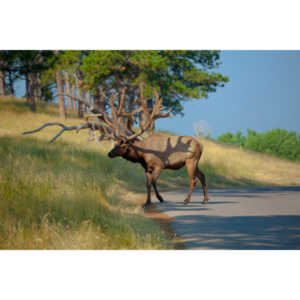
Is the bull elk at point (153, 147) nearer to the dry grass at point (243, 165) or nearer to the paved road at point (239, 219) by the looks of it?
the paved road at point (239, 219)

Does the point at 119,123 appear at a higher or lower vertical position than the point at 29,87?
lower

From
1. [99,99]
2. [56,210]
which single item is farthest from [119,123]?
[99,99]

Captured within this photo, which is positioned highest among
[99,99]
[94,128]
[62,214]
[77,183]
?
[99,99]

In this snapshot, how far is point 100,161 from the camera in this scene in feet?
31.7

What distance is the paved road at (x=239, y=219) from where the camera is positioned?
4.96 meters

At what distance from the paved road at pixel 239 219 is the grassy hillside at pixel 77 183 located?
0.48 metres

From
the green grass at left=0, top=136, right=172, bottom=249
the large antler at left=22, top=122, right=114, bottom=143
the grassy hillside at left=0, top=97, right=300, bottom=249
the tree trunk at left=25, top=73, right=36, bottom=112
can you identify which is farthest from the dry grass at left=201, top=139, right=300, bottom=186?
the tree trunk at left=25, top=73, right=36, bottom=112

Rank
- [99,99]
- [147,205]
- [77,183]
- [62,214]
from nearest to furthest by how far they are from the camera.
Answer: [62,214] → [77,183] → [147,205] → [99,99]

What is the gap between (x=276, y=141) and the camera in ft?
26.9

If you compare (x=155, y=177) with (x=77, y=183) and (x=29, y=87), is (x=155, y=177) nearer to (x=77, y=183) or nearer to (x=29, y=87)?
(x=77, y=183)

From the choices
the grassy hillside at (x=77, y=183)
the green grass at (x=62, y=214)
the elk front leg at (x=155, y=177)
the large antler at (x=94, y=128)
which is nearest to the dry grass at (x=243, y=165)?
the grassy hillside at (x=77, y=183)

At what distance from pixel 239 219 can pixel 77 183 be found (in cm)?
260
